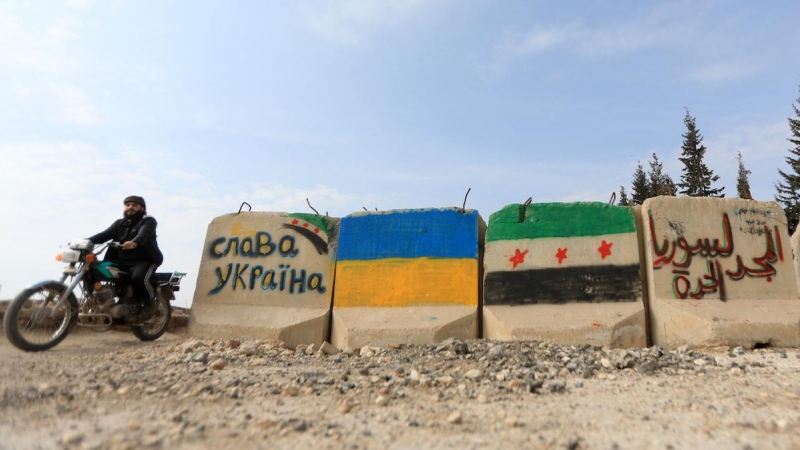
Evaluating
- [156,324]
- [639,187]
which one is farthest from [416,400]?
[639,187]

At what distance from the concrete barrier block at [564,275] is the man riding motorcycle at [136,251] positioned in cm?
353

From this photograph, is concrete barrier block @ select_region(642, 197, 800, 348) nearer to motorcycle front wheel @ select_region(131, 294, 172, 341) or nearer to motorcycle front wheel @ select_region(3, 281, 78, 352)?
motorcycle front wheel @ select_region(131, 294, 172, 341)

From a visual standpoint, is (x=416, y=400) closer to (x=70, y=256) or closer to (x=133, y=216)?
(x=70, y=256)

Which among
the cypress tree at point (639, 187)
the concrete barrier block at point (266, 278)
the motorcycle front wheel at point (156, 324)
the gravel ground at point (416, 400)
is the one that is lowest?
the gravel ground at point (416, 400)

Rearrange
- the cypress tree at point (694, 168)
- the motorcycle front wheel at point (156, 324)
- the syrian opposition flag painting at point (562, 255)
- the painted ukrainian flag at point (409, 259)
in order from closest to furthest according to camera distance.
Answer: the syrian opposition flag painting at point (562, 255)
the painted ukrainian flag at point (409, 259)
the motorcycle front wheel at point (156, 324)
the cypress tree at point (694, 168)

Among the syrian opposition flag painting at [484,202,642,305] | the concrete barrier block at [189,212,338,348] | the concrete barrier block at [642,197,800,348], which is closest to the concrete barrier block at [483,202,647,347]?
the syrian opposition flag painting at [484,202,642,305]

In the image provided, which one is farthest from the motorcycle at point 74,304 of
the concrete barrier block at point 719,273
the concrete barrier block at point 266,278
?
the concrete barrier block at point 719,273

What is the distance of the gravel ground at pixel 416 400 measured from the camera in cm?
191

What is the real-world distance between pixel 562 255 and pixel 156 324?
4.47 m

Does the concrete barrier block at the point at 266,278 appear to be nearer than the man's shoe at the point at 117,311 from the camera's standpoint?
No

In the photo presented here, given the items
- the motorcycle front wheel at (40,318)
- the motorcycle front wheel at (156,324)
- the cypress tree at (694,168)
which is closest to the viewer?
the motorcycle front wheel at (40,318)

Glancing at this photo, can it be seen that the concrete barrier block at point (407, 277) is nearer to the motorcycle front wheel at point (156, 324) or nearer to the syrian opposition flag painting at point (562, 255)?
the syrian opposition flag painting at point (562, 255)

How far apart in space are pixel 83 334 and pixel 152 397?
3390mm

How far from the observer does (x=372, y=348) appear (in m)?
4.51
